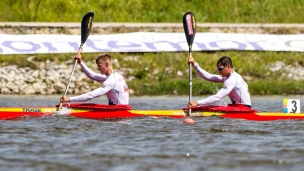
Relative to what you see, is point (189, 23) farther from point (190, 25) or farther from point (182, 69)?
point (182, 69)

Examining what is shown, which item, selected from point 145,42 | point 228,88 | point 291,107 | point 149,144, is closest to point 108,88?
point 228,88

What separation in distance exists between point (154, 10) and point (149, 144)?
25.7m

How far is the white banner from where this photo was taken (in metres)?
30.6

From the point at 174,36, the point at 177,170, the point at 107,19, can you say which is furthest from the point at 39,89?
the point at 177,170

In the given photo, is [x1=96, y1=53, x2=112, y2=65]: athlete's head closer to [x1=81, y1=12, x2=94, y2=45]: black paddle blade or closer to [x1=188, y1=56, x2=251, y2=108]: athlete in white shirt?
[x1=188, y1=56, x2=251, y2=108]: athlete in white shirt

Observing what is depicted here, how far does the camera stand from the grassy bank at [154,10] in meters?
37.8

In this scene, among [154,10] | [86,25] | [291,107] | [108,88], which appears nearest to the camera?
[108,88]

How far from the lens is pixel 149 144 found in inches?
543

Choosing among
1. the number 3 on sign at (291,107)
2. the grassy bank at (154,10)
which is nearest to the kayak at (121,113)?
the number 3 on sign at (291,107)

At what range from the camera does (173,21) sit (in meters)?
38.1

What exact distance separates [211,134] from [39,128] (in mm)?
3246

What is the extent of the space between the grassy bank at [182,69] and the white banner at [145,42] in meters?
0.27

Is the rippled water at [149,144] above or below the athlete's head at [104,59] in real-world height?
below

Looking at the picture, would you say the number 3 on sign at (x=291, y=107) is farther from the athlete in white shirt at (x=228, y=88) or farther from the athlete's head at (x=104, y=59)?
the athlete's head at (x=104, y=59)
